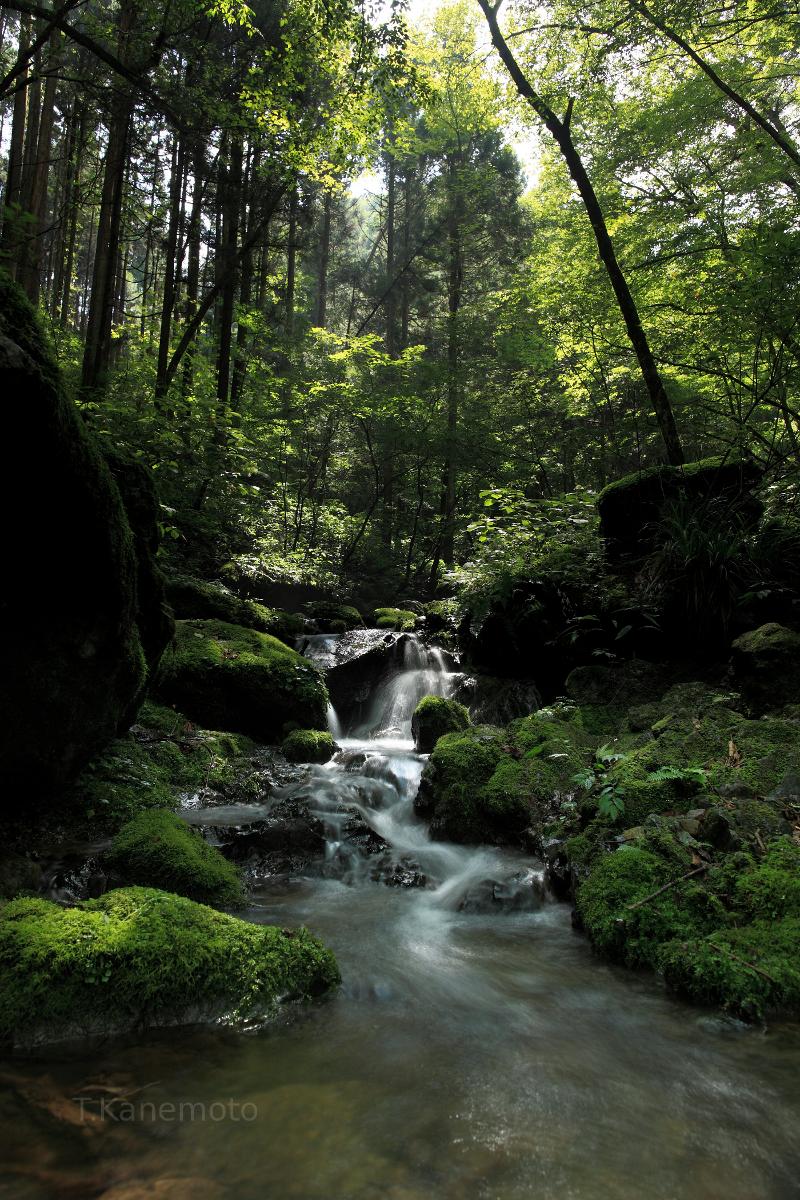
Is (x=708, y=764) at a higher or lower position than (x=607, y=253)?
lower

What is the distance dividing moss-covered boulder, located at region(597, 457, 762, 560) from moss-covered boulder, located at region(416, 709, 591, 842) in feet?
11.0

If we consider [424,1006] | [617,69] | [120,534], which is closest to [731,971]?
[424,1006]

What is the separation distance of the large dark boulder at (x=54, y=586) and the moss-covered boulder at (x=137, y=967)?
5.15 ft

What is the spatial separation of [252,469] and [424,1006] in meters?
10.3

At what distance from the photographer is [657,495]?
8359mm

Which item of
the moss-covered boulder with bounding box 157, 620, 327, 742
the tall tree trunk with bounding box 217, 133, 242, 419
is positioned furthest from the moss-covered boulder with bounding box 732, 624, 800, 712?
the tall tree trunk with bounding box 217, 133, 242, 419

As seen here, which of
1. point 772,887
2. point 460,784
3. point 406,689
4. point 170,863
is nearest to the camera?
point 772,887

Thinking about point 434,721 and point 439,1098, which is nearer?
point 439,1098

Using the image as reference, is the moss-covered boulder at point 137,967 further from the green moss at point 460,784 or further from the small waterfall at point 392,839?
the green moss at point 460,784

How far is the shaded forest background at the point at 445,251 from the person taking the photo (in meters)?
8.83

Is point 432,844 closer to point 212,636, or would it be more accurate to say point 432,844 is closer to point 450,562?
point 212,636

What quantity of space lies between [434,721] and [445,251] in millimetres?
18253

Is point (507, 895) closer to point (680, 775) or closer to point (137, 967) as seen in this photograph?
point (680, 775)

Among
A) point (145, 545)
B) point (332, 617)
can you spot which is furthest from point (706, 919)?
point (332, 617)
